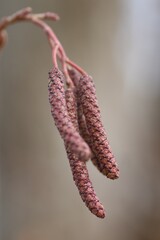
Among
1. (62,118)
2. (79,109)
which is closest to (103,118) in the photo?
(79,109)

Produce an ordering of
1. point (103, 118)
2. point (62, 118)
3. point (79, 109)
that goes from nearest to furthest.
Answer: point (62, 118) < point (79, 109) < point (103, 118)

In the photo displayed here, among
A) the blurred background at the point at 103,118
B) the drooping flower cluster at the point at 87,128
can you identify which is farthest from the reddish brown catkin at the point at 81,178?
the blurred background at the point at 103,118

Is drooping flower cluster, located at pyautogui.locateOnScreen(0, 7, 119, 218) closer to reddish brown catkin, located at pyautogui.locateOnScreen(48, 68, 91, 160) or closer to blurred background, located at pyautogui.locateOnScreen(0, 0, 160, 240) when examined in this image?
reddish brown catkin, located at pyautogui.locateOnScreen(48, 68, 91, 160)

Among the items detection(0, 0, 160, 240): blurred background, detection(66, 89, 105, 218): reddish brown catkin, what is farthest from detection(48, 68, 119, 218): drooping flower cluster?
detection(0, 0, 160, 240): blurred background

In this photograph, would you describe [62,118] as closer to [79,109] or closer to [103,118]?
[79,109]
